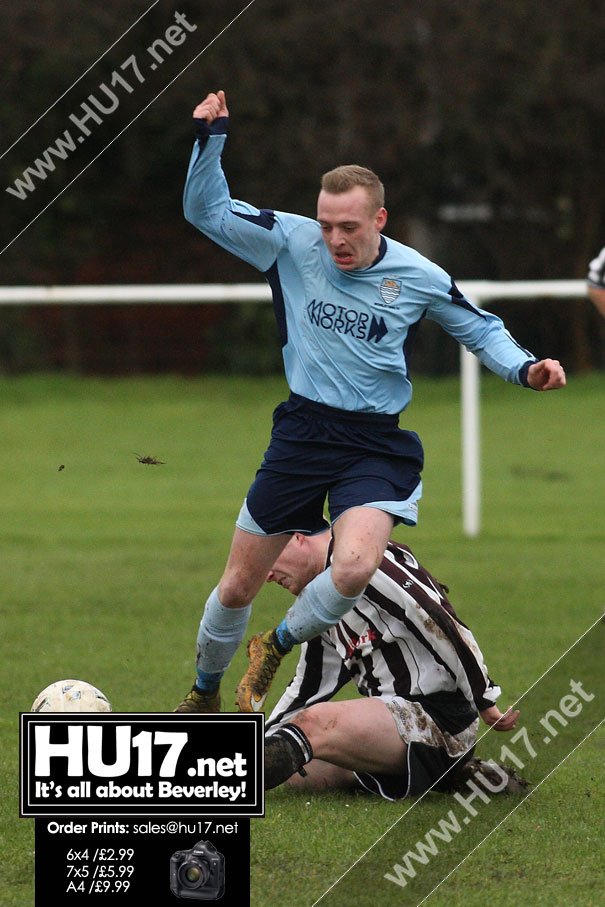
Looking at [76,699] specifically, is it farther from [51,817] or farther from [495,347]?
[495,347]

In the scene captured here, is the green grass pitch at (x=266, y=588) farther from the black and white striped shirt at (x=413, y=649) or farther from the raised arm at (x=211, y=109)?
the raised arm at (x=211, y=109)

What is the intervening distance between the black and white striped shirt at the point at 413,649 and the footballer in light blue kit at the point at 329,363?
22cm

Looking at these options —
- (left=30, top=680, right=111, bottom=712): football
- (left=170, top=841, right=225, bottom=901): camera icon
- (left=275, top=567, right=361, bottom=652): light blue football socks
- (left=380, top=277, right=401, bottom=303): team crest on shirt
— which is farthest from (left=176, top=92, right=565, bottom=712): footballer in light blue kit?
(left=170, top=841, right=225, bottom=901): camera icon

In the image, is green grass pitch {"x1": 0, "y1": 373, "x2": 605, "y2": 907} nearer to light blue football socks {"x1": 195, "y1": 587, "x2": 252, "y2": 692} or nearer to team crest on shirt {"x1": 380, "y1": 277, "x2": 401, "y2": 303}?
light blue football socks {"x1": 195, "y1": 587, "x2": 252, "y2": 692}

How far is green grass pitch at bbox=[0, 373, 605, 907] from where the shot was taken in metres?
3.92

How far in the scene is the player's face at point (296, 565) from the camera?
16.4 ft

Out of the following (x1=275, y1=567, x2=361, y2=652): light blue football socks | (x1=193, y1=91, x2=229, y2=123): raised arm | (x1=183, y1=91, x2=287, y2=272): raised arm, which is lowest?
(x1=275, y1=567, x2=361, y2=652): light blue football socks

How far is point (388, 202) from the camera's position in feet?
61.5

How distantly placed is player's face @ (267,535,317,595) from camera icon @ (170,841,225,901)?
1751 mm

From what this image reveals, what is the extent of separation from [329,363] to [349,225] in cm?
47

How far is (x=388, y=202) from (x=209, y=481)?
7.44 m

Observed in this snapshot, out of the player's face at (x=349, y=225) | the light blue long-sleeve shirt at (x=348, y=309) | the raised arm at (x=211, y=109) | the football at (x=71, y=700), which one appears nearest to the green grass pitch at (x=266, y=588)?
the football at (x=71, y=700)

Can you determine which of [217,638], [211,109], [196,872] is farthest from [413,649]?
[211,109]

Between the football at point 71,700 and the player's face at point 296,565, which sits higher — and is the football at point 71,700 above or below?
below
